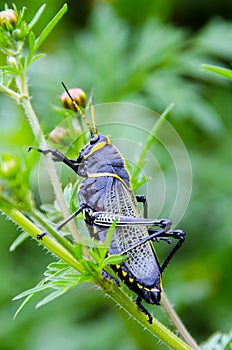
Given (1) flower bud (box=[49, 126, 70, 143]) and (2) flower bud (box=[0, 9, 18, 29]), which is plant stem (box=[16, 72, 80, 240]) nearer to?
(2) flower bud (box=[0, 9, 18, 29])

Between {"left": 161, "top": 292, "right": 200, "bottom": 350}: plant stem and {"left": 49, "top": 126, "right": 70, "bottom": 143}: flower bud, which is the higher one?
{"left": 49, "top": 126, "right": 70, "bottom": 143}: flower bud

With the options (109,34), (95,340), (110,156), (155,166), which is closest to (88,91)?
(109,34)

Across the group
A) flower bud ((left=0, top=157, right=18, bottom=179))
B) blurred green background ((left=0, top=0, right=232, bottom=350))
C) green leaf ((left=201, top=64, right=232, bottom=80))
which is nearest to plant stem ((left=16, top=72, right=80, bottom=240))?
flower bud ((left=0, top=157, right=18, bottom=179))

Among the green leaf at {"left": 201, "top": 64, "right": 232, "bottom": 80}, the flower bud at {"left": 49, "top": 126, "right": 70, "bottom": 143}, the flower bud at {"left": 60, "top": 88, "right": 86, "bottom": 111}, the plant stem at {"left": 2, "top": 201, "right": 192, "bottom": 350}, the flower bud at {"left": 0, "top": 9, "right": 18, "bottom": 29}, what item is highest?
the flower bud at {"left": 0, "top": 9, "right": 18, "bottom": 29}

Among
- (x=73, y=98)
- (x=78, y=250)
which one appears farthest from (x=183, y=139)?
(x=78, y=250)

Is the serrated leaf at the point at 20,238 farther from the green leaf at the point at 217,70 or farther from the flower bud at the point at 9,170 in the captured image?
the green leaf at the point at 217,70

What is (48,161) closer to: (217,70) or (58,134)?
(58,134)

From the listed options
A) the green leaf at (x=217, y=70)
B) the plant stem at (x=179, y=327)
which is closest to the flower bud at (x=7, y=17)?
the green leaf at (x=217, y=70)
